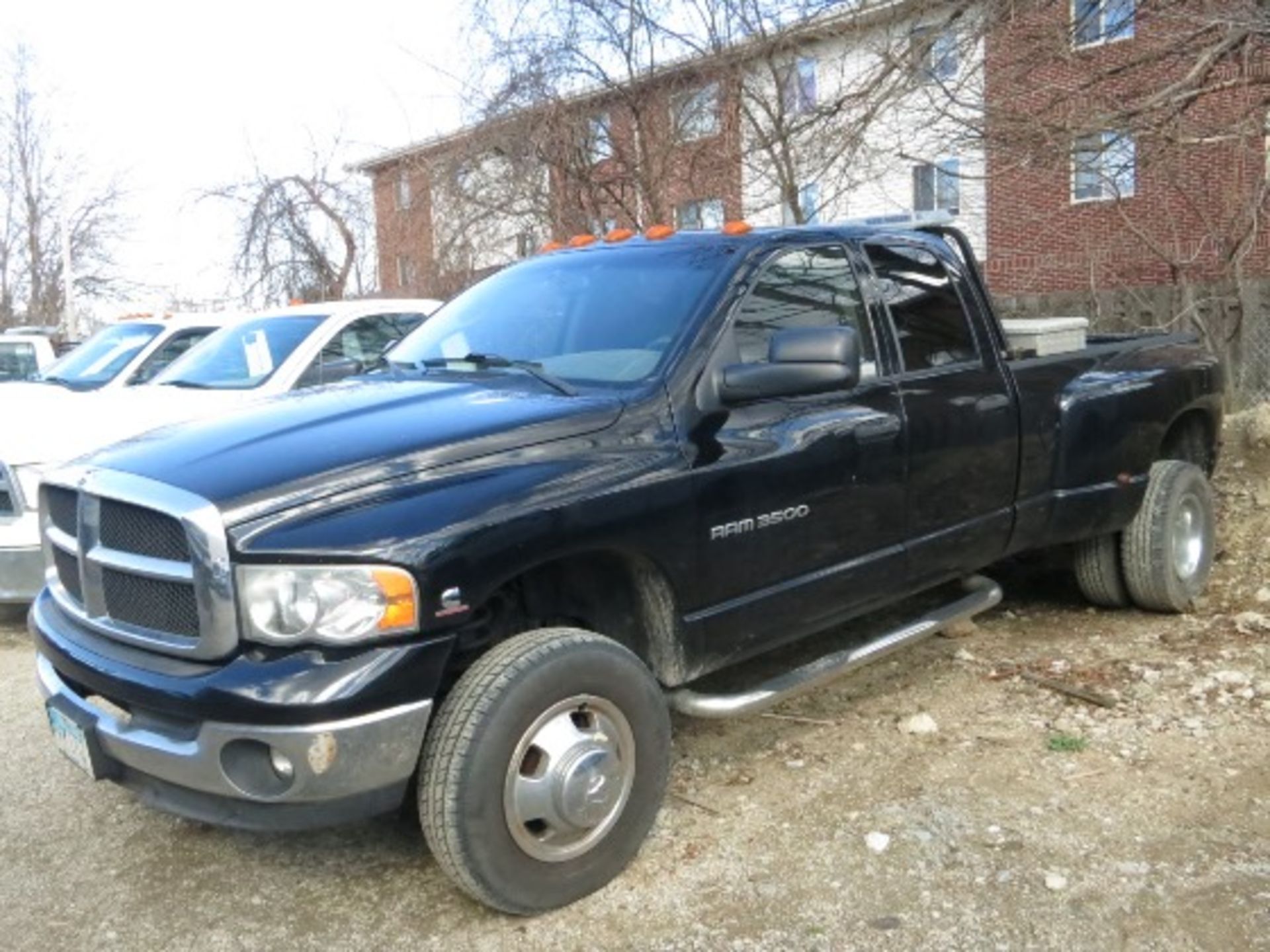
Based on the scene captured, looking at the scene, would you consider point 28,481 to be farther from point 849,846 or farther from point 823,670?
point 849,846

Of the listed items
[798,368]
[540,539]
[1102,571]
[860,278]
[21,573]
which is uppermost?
[860,278]

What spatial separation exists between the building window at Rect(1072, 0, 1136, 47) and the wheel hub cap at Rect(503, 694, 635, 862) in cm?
660

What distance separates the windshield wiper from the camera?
3.60m

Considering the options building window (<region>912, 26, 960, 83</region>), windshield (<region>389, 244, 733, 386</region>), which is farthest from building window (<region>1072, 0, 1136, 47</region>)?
Result: windshield (<region>389, 244, 733, 386</region>)

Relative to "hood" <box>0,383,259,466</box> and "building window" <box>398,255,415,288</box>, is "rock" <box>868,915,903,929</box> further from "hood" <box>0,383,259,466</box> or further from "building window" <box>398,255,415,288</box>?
"building window" <box>398,255,415,288</box>

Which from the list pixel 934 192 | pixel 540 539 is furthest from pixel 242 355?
pixel 934 192

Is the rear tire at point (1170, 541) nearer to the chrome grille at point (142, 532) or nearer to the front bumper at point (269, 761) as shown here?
the front bumper at point (269, 761)

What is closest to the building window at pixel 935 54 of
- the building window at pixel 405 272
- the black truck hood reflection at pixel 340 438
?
the black truck hood reflection at pixel 340 438

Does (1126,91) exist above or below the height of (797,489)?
above

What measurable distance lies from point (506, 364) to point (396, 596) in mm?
1337

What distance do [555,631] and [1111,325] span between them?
12518 mm

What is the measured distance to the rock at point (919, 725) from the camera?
431cm

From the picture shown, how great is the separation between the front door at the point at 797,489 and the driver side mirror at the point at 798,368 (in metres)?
0.12

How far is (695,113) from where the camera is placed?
1197cm
